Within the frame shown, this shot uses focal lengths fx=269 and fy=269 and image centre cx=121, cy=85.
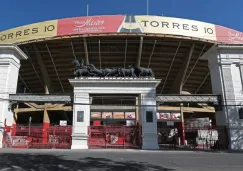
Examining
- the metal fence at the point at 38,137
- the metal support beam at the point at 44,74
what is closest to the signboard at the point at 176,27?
the metal support beam at the point at 44,74

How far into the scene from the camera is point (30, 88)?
1871 inches

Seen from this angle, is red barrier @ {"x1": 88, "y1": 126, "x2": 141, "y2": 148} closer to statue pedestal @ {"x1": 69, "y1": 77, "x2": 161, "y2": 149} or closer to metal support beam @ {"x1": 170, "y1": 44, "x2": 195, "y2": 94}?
statue pedestal @ {"x1": 69, "y1": 77, "x2": 161, "y2": 149}

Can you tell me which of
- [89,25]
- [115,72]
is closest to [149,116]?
[115,72]

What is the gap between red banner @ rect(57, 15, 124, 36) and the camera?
3472 centimetres

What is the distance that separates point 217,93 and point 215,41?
41.8 ft

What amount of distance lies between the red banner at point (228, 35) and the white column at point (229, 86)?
10675 mm

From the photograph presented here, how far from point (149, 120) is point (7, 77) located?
530 inches

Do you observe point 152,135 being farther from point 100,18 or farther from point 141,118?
point 100,18

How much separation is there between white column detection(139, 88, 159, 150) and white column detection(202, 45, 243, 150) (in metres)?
6.39

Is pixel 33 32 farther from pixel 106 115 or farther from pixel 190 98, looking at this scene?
pixel 190 98

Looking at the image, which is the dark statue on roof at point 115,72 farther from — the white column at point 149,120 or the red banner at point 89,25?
the red banner at point 89,25

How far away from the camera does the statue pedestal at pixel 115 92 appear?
22828 millimetres

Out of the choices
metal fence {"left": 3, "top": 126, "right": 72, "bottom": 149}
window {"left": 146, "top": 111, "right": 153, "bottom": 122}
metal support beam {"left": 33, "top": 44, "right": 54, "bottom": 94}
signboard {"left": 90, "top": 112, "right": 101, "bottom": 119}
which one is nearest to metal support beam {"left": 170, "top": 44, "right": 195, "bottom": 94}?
signboard {"left": 90, "top": 112, "right": 101, "bottom": 119}

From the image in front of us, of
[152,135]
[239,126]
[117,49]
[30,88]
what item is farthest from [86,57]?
[239,126]
